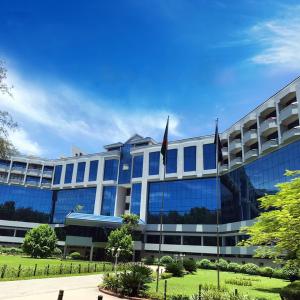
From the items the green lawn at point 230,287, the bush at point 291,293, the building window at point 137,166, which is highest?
the building window at point 137,166

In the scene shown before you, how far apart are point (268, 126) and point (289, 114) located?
5221 mm

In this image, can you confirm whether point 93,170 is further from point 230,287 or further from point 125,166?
point 230,287

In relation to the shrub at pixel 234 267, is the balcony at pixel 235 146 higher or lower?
higher

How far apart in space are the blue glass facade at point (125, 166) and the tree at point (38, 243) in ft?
85.7

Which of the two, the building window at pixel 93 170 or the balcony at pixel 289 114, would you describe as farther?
the building window at pixel 93 170

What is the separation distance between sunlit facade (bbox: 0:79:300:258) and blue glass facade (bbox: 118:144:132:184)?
26 cm

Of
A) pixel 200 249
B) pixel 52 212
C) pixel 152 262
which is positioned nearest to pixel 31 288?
pixel 152 262

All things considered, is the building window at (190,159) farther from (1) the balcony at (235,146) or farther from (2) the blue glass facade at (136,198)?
(2) the blue glass facade at (136,198)

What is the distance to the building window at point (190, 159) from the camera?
253ft

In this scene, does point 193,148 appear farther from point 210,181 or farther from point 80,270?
point 80,270

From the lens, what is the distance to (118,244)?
6725 centimetres

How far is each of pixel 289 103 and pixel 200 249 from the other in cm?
3548

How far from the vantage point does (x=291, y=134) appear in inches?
2018

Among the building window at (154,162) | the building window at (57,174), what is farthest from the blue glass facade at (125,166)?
the building window at (57,174)
